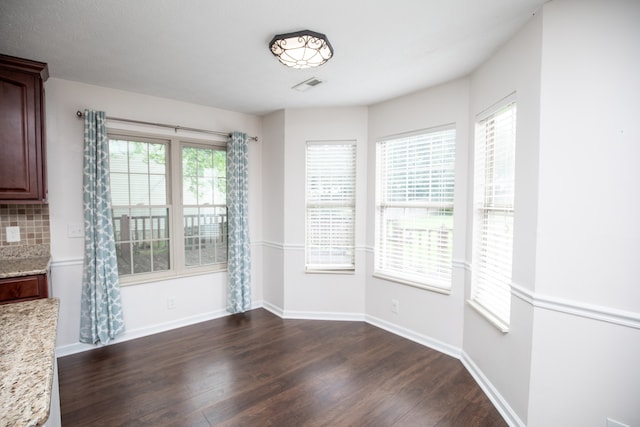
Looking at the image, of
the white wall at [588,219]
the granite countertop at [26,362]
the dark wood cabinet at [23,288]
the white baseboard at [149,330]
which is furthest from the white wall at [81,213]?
the white wall at [588,219]

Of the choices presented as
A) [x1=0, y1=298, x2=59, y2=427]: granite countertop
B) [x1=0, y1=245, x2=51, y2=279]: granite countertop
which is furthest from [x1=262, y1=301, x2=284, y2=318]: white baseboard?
[x1=0, y1=298, x2=59, y2=427]: granite countertop

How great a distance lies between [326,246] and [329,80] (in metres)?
1.90

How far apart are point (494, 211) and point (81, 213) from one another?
3.72m

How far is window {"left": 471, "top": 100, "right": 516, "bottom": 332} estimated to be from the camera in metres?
2.15

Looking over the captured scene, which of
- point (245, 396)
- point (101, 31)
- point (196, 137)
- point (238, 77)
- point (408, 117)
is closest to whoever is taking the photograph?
point (101, 31)

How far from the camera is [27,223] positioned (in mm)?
2639

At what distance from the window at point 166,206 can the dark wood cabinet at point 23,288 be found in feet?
2.96

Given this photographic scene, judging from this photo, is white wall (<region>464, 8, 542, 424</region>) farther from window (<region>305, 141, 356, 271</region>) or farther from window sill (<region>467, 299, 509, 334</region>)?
window (<region>305, 141, 356, 271</region>)

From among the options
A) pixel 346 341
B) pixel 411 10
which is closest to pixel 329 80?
pixel 411 10

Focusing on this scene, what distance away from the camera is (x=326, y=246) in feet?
12.2

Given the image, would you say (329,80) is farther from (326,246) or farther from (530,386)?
(530,386)

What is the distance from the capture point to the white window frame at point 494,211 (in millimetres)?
2137

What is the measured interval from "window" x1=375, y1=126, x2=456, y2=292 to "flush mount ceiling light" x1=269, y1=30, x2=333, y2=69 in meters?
1.38

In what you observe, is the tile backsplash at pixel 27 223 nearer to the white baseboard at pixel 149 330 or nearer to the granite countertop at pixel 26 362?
the white baseboard at pixel 149 330
